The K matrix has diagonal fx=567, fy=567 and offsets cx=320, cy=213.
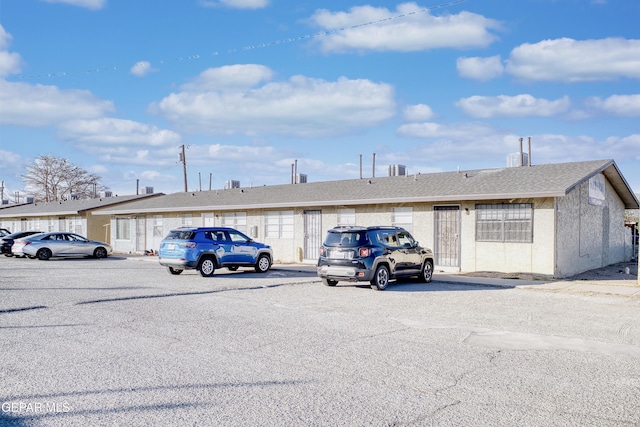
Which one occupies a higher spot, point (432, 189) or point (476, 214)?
point (432, 189)

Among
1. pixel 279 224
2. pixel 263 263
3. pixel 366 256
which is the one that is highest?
pixel 279 224

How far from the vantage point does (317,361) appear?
23.3 ft

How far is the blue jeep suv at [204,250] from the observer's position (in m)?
18.4

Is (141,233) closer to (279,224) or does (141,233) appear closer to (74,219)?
(74,219)

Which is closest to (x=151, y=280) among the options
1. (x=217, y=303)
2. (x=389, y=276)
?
(x=217, y=303)

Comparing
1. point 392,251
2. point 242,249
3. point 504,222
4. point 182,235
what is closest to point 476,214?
point 504,222

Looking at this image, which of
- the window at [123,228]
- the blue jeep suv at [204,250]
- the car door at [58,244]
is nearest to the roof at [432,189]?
the window at [123,228]

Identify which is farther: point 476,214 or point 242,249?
point 476,214

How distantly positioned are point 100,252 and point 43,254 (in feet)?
9.59

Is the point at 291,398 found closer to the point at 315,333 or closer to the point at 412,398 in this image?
the point at 412,398

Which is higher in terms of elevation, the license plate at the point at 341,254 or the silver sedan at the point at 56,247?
the license plate at the point at 341,254

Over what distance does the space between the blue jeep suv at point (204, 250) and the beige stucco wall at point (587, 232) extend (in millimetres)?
10462

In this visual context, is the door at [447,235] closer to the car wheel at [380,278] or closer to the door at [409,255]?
the door at [409,255]

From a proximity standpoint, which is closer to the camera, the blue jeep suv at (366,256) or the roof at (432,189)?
the blue jeep suv at (366,256)
